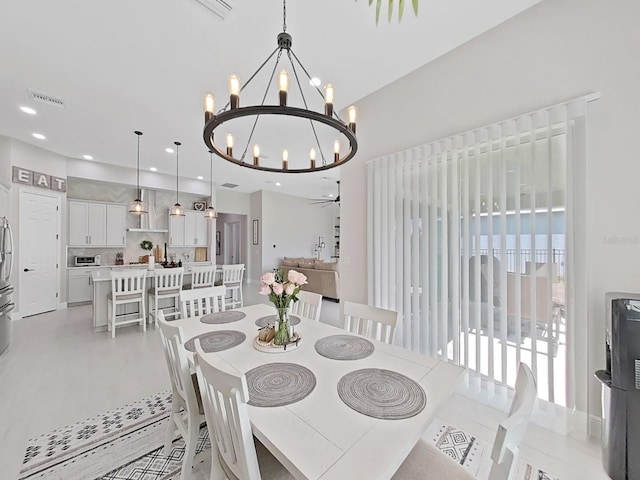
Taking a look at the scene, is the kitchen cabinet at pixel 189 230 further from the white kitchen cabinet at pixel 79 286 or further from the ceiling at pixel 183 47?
the ceiling at pixel 183 47

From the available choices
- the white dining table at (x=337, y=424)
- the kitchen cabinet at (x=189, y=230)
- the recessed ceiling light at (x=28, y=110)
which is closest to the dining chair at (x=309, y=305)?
the white dining table at (x=337, y=424)

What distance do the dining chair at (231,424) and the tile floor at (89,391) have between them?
0.74 metres

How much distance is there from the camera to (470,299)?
2295 mm

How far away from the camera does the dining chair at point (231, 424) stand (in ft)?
2.92

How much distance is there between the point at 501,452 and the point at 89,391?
324 cm

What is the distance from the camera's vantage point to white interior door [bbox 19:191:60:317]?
4.51 metres

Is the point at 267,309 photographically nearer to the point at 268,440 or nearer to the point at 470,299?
the point at 268,440

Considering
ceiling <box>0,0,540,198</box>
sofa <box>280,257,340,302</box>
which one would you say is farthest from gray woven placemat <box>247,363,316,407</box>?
sofa <box>280,257,340,302</box>

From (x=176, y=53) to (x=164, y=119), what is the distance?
1.51m

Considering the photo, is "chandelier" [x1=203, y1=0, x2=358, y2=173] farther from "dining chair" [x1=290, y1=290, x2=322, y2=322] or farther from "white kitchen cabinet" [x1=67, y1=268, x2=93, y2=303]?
"white kitchen cabinet" [x1=67, y1=268, x2=93, y2=303]

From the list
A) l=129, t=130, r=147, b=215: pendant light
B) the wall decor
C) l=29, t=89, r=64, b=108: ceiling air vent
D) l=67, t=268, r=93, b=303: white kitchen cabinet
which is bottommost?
l=67, t=268, r=93, b=303: white kitchen cabinet

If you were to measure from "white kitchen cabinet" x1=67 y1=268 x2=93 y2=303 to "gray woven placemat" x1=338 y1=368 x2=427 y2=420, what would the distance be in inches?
266

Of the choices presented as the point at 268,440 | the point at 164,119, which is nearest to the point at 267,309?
the point at 268,440

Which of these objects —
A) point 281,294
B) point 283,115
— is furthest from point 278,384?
point 283,115
